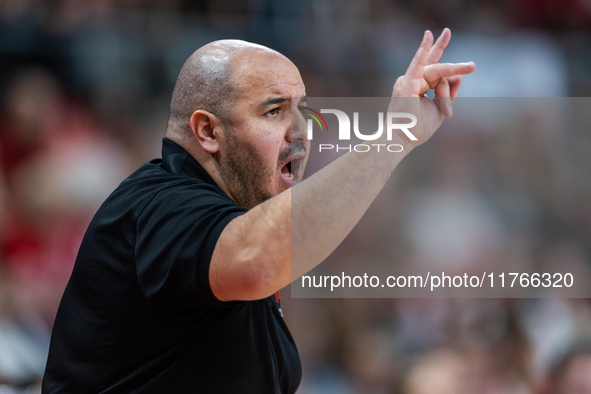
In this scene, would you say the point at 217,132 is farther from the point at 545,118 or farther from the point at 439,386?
the point at 545,118

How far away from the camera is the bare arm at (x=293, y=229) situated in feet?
2.88

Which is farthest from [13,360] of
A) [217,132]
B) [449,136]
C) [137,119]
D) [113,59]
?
[449,136]

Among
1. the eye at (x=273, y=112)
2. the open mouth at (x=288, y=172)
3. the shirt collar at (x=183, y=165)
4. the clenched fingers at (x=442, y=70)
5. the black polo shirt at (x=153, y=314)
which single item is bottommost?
the black polo shirt at (x=153, y=314)

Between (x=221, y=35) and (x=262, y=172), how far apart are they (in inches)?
75.6

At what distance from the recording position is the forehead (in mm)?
1388

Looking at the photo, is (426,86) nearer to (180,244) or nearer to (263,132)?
(263,132)

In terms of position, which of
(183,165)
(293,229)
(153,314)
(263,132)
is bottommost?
(153,314)

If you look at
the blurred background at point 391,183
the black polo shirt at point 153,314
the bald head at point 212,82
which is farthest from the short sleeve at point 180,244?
the blurred background at point 391,183

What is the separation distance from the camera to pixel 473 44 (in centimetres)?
318

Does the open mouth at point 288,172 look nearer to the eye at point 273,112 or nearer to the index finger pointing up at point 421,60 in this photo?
the eye at point 273,112

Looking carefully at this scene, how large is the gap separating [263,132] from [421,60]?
1.52 feet

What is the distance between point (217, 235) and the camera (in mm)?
896

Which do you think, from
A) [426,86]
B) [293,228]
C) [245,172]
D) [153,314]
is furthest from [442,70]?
[153,314]

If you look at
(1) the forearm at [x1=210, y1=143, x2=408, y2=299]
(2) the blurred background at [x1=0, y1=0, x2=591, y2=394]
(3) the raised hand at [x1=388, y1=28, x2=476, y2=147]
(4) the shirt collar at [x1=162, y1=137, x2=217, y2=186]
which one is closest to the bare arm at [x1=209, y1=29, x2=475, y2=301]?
(1) the forearm at [x1=210, y1=143, x2=408, y2=299]
